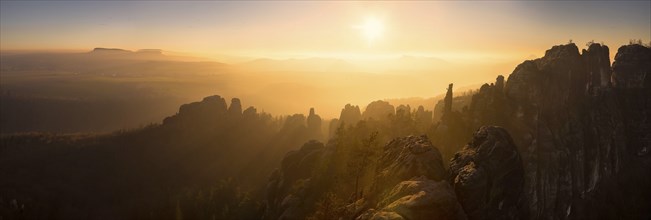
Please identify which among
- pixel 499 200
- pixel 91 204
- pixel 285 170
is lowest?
pixel 91 204

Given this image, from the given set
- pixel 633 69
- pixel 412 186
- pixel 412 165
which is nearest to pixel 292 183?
pixel 412 165

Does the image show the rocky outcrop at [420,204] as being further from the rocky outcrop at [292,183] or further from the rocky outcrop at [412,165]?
the rocky outcrop at [292,183]

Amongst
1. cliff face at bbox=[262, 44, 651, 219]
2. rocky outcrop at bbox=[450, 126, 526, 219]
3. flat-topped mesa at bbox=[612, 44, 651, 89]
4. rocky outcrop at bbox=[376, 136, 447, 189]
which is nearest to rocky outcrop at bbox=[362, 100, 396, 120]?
cliff face at bbox=[262, 44, 651, 219]

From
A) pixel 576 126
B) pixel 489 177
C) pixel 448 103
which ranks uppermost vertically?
pixel 448 103

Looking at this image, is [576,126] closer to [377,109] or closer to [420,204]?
[377,109]

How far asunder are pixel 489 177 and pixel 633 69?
107 metres

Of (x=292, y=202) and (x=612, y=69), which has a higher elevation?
(x=612, y=69)

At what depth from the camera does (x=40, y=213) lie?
171 m

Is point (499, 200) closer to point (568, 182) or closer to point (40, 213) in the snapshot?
point (568, 182)

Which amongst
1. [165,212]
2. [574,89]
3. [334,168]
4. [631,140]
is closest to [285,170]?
[334,168]

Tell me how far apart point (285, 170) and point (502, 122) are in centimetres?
6521

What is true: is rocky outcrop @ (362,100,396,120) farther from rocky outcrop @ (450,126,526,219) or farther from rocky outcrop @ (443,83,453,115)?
rocky outcrop @ (450,126,526,219)

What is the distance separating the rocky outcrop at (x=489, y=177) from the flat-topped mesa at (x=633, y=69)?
312ft

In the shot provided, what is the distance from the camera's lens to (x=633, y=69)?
13325 centimetres
